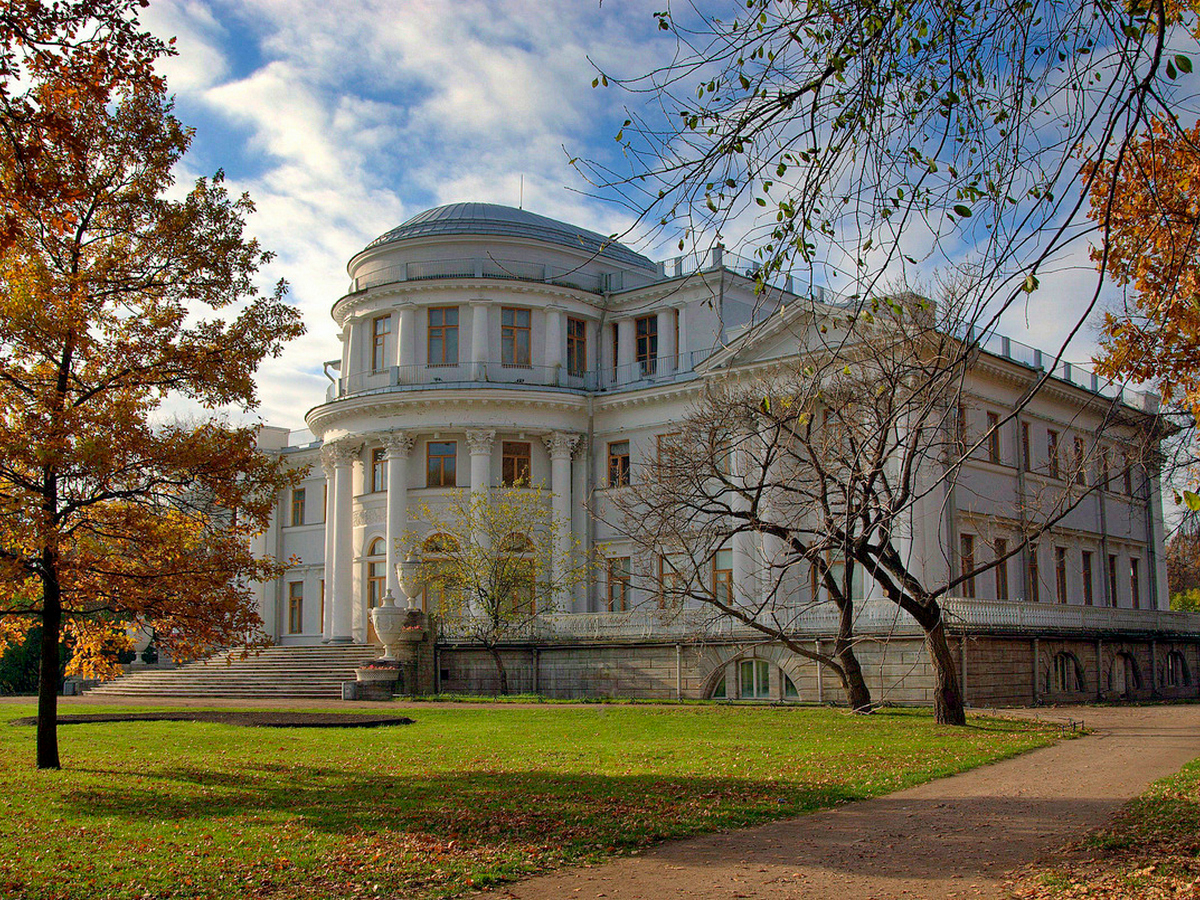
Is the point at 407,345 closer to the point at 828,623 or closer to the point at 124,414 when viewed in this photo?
the point at 828,623

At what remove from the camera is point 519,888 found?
8375 mm

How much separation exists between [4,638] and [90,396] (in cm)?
372

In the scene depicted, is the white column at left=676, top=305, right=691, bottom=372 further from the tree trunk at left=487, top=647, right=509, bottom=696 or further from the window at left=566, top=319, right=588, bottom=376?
the tree trunk at left=487, top=647, right=509, bottom=696

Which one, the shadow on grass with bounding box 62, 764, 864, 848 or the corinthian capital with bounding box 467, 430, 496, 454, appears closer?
the shadow on grass with bounding box 62, 764, 864, 848

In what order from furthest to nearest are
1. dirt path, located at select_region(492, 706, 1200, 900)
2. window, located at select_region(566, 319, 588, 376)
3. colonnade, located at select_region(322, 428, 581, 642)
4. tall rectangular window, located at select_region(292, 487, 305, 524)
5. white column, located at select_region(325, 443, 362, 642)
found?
1. tall rectangular window, located at select_region(292, 487, 305, 524)
2. window, located at select_region(566, 319, 588, 376)
3. white column, located at select_region(325, 443, 362, 642)
4. colonnade, located at select_region(322, 428, 581, 642)
5. dirt path, located at select_region(492, 706, 1200, 900)

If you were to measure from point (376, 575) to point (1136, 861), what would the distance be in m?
40.3

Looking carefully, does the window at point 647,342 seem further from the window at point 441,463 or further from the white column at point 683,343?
the window at point 441,463

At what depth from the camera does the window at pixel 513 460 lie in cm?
4606

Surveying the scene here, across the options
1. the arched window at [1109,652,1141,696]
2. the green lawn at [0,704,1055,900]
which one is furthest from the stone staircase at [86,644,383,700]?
the arched window at [1109,652,1141,696]

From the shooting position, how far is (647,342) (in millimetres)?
47250

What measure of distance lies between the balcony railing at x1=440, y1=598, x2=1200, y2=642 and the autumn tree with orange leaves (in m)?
13.3

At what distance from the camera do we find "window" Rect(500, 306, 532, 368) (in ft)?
153

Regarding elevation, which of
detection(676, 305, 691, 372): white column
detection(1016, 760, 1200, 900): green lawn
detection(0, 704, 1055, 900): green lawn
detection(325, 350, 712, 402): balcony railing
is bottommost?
detection(0, 704, 1055, 900): green lawn

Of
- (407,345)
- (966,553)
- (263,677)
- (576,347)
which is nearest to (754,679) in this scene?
(966,553)
